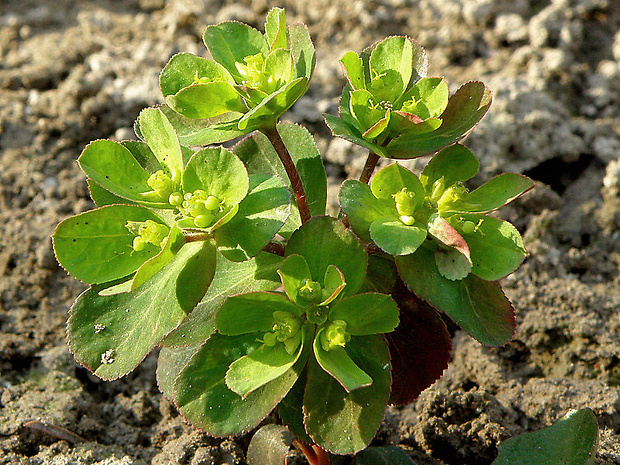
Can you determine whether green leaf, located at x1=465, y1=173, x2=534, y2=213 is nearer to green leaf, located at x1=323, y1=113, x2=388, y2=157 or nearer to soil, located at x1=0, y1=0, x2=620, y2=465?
green leaf, located at x1=323, y1=113, x2=388, y2=157

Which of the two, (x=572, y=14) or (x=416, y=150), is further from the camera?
(x=572, y=14)

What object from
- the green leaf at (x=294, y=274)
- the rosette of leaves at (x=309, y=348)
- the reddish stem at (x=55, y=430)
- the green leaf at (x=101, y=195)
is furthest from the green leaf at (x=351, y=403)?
the reddish stem at (x=55, y=430)

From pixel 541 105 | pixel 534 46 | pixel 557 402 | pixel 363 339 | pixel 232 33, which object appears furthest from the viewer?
pixel 534 46

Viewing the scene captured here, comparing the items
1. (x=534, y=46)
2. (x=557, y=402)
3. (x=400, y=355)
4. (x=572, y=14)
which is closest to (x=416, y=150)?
(x=400, y=355)

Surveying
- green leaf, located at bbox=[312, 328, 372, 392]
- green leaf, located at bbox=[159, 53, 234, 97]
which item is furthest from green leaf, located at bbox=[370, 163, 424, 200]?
green leaf, located at bbox=[159, 53, 234, 97]

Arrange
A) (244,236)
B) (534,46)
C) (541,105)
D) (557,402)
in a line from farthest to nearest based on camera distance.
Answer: (534,46), (541,105), (557,402), (244,236)

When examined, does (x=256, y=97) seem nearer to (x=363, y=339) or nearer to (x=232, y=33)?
(x=232, y=33)

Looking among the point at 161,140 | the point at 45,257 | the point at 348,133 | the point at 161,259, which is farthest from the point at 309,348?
the point at 45,257
